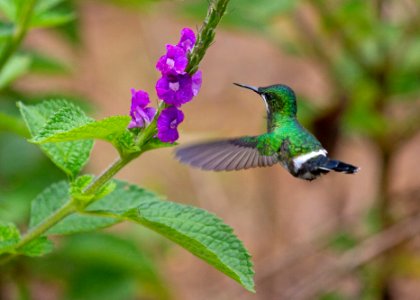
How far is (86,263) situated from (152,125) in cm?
180

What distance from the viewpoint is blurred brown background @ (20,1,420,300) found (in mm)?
3667

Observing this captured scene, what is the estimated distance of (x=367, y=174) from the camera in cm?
439

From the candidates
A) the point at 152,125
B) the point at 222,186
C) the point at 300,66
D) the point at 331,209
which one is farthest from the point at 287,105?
the point at 300,66

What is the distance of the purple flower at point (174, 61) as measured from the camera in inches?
47.2

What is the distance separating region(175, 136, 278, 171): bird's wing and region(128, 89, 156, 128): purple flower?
0.62 feet

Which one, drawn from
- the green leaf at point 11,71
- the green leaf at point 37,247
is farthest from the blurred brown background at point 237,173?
the green leaf at point 37,247

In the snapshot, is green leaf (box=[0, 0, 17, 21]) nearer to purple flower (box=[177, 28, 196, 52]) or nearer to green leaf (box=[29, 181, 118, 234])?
green leaf (box=[29, 181, 118, 234])

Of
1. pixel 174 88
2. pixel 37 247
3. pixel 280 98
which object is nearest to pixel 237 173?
pixel 280 98

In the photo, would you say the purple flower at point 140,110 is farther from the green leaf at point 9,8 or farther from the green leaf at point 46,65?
the green leaf at point 46,65

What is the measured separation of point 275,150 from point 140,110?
1.34 feet

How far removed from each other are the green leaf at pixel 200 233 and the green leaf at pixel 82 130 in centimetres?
16

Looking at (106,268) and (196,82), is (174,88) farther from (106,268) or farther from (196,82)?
(106,268)

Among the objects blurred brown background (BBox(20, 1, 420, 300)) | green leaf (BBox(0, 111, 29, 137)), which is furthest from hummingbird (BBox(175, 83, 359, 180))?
blurred brown background (BBox(20, 1, 420, 300))

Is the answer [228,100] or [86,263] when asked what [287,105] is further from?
[228,100]
